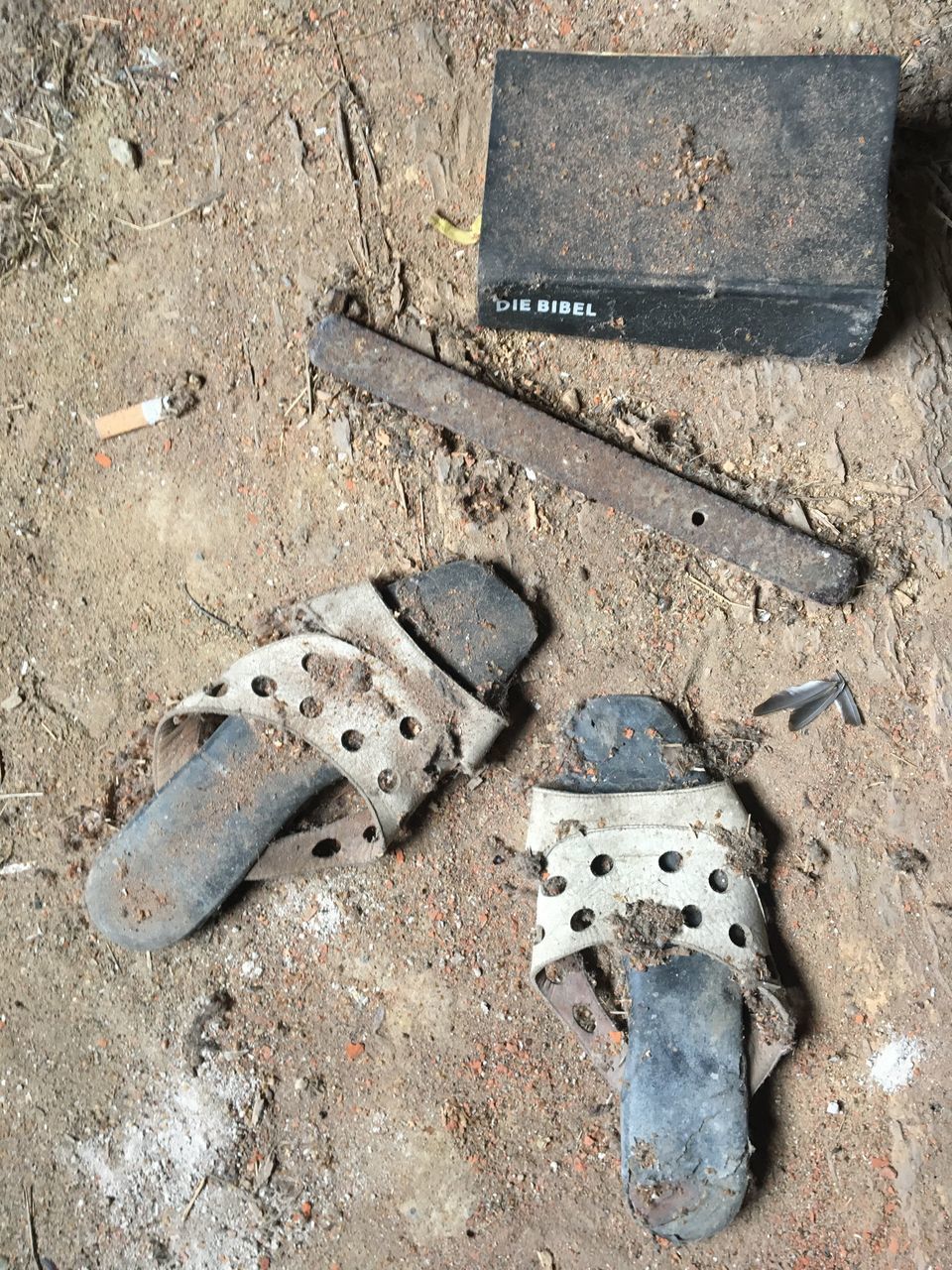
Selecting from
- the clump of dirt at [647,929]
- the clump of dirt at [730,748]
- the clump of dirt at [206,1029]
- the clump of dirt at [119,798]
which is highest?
the clump of dirt at [730,748]

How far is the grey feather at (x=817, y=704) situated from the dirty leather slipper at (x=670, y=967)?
22 cm

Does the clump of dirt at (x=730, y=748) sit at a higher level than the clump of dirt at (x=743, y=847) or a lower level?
higher

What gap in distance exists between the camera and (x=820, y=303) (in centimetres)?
181

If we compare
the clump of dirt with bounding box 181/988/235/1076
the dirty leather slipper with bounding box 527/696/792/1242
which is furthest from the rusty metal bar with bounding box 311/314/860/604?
the clump of dirt with bounding box 181/988/235/1076

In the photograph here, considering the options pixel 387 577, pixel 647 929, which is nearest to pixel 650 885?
pixel 647 929

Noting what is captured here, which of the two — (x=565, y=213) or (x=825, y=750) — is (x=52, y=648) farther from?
(x=825, y=750)

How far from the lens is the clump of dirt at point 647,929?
1.97 metres

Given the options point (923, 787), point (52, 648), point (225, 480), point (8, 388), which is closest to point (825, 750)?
point (923, 787)

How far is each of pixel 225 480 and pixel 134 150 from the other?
2.40 feet

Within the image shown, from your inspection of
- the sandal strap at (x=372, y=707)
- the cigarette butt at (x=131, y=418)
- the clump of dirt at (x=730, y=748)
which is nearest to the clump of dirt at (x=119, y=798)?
the sandal strap at (x=372, y=707)

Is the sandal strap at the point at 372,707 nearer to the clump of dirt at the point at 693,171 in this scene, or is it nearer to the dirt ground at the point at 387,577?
the dirt ground at the point at 387,577

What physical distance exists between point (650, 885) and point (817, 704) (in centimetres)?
50

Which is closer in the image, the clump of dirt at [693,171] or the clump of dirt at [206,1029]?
the clump of dirt at [693,171]

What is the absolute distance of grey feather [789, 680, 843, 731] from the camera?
6.71ft
